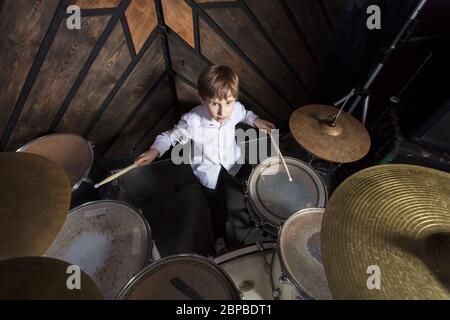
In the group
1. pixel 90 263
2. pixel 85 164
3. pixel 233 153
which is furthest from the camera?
pixel 233 153

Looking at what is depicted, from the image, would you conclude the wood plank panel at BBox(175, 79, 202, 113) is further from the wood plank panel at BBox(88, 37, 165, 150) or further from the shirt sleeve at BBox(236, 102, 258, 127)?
the shirt sleeve at BBox(236, 102, 258, 127)

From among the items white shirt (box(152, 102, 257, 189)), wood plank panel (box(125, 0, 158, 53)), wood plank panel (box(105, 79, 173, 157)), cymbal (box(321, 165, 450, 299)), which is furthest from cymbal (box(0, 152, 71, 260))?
wood plank panel (box(105, 79, 173, 157))

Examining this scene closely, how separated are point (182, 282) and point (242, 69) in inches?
74.1

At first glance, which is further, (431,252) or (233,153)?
(233,153)

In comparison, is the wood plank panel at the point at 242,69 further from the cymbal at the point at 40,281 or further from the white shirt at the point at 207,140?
the cymbal at the point at 40,281

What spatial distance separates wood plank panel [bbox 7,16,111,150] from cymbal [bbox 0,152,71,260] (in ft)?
3.06

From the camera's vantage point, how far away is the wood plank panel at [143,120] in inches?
92.4

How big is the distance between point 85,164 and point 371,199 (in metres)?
1.74

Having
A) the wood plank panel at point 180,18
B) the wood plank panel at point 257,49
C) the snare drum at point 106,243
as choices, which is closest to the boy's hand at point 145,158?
the snare drum at point 106,243

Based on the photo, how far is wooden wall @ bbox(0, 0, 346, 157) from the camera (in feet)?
4.90

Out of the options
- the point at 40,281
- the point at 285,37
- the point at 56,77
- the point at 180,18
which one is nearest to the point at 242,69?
the point at 285,37

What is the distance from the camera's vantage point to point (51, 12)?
4.59 feet

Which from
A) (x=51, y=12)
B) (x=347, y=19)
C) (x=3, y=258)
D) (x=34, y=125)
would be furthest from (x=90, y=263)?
Answer: (x=347, y=19)

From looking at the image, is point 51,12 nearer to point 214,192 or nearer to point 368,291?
point 214,192
